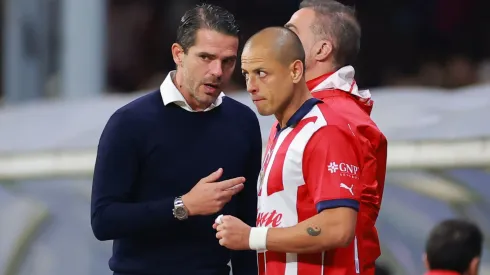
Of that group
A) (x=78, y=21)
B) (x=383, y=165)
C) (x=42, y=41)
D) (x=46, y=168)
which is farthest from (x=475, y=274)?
(x=42, y=41)

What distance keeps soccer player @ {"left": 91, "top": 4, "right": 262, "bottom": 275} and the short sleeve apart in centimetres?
30

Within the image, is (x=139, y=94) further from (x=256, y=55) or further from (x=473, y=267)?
(x=256, y=55)

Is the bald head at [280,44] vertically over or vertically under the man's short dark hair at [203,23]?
under

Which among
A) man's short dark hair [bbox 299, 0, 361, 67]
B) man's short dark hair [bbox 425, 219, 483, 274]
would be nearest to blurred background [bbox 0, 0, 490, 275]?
man's short dark hair [bbox 425, 219, 483, 274]

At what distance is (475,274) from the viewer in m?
4.94

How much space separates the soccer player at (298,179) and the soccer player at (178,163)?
0.20 metres

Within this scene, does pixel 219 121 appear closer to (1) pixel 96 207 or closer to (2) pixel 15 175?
(1) pixel 96 207

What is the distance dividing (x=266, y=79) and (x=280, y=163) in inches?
9.4

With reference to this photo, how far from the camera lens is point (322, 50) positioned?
407cm

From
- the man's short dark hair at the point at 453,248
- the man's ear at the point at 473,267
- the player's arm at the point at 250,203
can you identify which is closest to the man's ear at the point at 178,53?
the player's arm at the point at 250,203

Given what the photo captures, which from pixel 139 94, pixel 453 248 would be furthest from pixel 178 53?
pixel 139 94

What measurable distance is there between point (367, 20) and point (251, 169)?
5979 millimetres

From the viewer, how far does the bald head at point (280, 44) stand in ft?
11.8

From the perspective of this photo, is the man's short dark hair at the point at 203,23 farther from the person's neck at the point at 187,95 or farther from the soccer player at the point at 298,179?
the soccer player at the point at 298,179
